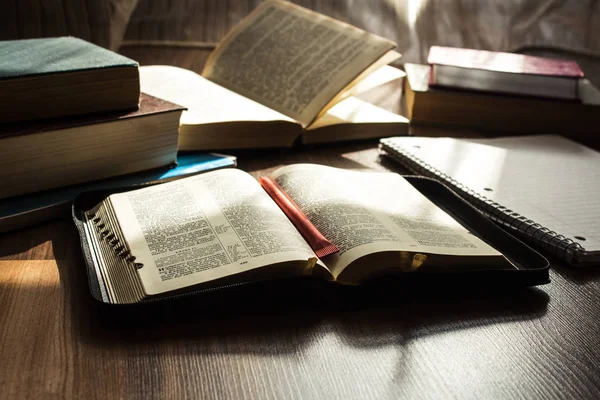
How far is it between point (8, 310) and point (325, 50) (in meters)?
0.72

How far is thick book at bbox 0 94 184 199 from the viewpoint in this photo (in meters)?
0.74

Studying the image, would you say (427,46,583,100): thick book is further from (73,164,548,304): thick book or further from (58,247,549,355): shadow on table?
(58,247,549,355): shadow on table

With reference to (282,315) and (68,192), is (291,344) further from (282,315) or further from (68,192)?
(68,192)

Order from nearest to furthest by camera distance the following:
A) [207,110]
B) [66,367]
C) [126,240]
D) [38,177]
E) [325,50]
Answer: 1. [66,367]
2. [126,240]
3. [38,177]
4. [207,110]
5. [325,50]

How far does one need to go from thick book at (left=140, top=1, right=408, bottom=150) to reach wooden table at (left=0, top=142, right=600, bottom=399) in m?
0.36

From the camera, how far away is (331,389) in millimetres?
536

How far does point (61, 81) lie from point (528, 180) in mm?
636

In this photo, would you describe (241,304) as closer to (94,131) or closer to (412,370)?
(412,370)

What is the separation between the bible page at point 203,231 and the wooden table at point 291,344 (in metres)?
0.04

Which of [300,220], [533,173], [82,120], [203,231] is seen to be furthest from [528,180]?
[82,120]

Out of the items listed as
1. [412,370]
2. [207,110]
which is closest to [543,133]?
[207,110]

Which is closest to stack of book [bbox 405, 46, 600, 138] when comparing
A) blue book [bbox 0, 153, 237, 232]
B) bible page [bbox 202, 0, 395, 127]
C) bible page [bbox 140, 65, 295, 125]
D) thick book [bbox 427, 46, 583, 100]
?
thick book [bbox 427, 46, 583, 100]

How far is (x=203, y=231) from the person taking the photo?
26.3 inches

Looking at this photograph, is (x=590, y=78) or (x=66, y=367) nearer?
(x=66, y=367)
